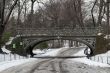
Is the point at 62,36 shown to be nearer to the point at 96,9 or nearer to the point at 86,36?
the point at 86,36

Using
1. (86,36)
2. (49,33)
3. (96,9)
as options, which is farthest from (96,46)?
(96,9)

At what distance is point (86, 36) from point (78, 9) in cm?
1638

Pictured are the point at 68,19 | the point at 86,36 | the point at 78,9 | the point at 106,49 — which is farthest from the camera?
the point at 68,19

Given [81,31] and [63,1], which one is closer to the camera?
[81,31]

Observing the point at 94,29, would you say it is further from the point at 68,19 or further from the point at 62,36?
the point at 68,19

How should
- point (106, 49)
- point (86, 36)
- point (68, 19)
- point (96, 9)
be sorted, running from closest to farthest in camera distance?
1. point (106, 49)
2. point (86, 36)
3. point (96, 9)
4. point (68, 19)

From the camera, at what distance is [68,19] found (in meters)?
87.6

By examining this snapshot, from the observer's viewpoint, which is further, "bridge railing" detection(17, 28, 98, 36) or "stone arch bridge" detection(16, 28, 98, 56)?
"bridge railing" detection(17, 28, 98, 36)

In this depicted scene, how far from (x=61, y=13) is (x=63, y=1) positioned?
328cm

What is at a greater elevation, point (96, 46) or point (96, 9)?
point (96, 9)

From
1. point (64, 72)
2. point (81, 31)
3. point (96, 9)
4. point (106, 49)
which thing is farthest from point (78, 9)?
point (64, 72)

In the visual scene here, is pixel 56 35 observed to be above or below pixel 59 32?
below

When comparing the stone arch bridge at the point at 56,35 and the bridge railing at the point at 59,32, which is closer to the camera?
the stone arch bridge at the point at 56,35

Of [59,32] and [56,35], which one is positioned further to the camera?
[59,32]
